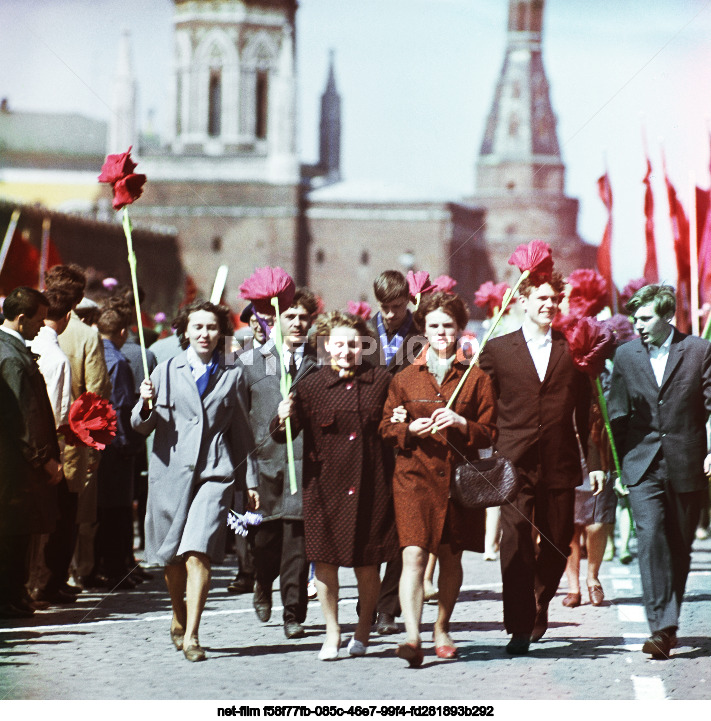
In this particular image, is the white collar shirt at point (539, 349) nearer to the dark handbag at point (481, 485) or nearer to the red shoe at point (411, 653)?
the dark handbag at point (481, 485)

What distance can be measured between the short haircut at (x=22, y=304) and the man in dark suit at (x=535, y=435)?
2418 mm

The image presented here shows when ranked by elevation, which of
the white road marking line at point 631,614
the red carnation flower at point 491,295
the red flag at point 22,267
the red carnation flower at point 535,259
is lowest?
the white road marking line at point 631,614

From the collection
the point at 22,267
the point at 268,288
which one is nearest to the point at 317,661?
the point at 268,288

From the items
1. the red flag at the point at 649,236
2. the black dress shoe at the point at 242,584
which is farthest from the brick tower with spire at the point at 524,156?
the black dress shoe at the point at 242,584

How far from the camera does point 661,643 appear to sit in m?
7.95

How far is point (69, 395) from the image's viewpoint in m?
9.57

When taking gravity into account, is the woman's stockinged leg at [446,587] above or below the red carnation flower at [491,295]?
below

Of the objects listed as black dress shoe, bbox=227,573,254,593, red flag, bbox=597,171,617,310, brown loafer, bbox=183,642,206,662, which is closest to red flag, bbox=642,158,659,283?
red flag, bbox=597,171,617,310

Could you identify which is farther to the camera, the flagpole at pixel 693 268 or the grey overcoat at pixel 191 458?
the flagpole at pixel 693 268

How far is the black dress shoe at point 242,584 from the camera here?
10805 millimetres

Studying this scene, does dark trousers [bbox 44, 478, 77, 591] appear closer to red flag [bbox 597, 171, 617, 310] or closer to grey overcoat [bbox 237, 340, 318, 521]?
grey overcoat [bbox 237, 340, 318, 521]

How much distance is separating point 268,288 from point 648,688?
2.74 meters

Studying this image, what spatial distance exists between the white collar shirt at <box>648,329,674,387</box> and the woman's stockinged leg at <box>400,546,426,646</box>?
59.3 inches

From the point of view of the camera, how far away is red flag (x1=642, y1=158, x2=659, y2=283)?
13.6 meters
